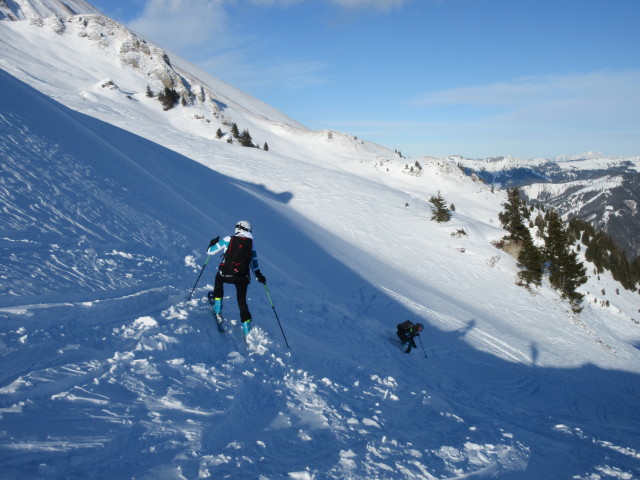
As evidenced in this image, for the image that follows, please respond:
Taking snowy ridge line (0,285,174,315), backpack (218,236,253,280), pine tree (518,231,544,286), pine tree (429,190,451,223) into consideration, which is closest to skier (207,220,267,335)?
backpack (218,236,253,280)

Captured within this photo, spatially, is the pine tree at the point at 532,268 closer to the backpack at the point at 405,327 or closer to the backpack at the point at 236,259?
the backpack at the point at 405,327

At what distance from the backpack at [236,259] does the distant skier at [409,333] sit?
657 cm

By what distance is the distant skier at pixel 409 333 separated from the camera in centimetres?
1195

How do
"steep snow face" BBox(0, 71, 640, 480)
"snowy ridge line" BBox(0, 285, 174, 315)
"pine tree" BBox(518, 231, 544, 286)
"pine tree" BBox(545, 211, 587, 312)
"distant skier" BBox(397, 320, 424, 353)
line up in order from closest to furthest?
"steep snow face" BBox(0, 71, 640, 480) → "snowy ridge line" BBox(0, 285, 174, 315) → "distant skier" BBox(397, 320, 424, 353) → "pine tree" BBox(518, 231, 544, 286) → "pine tree" BBox(545, 211, 587, 312)

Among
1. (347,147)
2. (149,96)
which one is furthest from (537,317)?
(347,147)

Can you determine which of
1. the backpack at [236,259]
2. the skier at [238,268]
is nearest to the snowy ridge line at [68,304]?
the skier at [238,268]

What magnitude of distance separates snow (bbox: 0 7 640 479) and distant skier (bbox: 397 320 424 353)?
1.40ft

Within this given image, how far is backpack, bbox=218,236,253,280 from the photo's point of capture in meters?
7.68

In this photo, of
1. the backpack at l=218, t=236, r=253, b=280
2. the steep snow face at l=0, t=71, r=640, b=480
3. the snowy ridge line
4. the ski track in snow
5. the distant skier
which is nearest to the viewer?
the ski track in snow

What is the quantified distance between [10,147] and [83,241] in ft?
16.1

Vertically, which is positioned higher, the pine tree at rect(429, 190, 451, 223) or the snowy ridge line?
the pine tree at rect(429, 190, 451, 223)

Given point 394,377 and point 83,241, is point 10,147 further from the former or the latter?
point 394,377

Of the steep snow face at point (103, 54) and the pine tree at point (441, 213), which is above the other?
the steep snow face at point (103, 54)

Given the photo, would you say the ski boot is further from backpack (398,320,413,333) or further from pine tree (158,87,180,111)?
pine tree (158,87,180,111)
